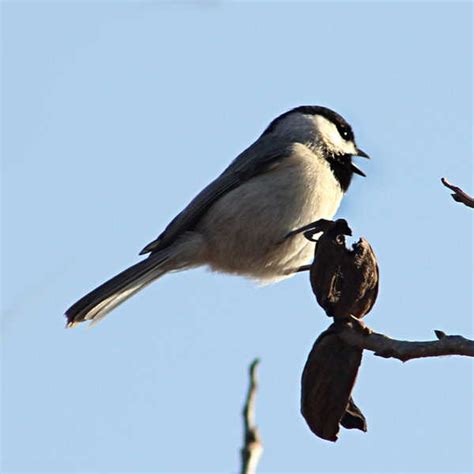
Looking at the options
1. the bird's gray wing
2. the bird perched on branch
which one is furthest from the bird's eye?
the bird perched on branch

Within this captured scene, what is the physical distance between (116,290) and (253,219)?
0.62m

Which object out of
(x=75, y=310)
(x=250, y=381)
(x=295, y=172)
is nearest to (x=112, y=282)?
(x=75, y=310)

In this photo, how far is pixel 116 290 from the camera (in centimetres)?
368

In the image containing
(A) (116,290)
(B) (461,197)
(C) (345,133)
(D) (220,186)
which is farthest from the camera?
(C) (345,133)

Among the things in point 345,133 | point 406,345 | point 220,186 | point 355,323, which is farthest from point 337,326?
point 345,133

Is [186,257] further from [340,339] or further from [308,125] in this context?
[340,339]

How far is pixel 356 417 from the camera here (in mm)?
1998

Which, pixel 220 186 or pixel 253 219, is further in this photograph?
pixel 220 186

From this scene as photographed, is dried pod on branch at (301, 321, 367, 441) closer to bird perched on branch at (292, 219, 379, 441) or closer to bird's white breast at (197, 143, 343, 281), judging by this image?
bird perched on branch at (292, 219, 379, 441)

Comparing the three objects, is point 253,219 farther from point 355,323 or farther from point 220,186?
point 355,323

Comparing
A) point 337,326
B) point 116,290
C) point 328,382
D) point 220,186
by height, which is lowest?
point 328,382

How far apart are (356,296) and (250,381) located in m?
1.00

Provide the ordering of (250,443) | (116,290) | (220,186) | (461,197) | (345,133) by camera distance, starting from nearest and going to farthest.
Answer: (250,443), (461,197), (116,290), (220,186), (345,133)

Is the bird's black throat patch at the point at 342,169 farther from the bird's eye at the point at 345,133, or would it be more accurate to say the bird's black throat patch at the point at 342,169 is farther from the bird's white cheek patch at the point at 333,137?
the bird's eye at the point at 345,133
